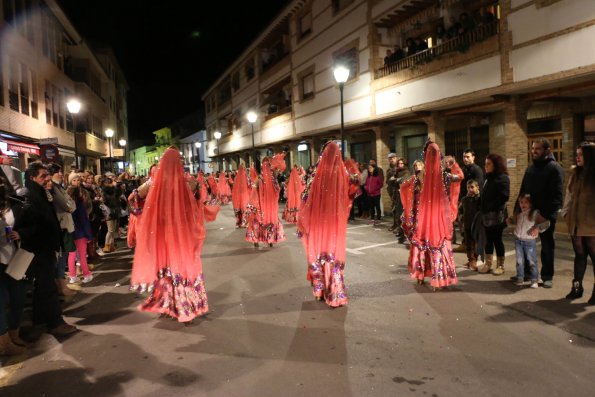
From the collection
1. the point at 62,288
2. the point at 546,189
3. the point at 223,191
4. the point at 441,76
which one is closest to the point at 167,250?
the point at 62,288

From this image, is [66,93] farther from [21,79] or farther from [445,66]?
[445,66]

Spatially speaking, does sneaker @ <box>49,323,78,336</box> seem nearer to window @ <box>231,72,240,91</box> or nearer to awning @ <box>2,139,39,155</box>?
awning @ <box>2,139,39,155</box>

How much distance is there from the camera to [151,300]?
5.59 m

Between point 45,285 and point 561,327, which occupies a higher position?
point 45,285

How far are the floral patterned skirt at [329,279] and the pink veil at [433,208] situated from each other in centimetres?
143

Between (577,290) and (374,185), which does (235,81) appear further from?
(577,290)

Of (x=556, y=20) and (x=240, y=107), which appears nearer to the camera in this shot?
(x=556, y=20)

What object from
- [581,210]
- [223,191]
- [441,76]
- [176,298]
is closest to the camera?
[176,298]

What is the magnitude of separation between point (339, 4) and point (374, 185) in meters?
9.89

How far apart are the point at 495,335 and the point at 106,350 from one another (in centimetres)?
405

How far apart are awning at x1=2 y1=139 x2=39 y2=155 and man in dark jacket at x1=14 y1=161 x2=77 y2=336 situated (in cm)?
1237

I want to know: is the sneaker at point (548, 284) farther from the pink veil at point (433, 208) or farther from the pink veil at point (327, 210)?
the pink veil at point (327, 210)

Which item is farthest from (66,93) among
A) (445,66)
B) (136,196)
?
(136,196)

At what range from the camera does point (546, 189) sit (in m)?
6.29
